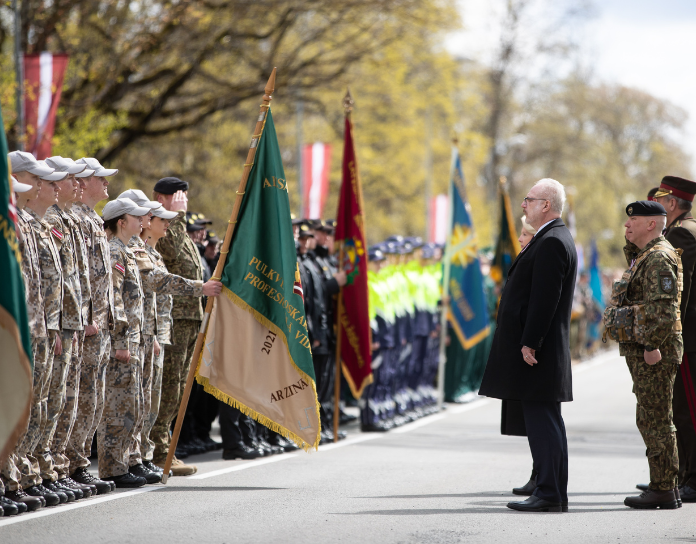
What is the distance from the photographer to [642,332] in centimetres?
733

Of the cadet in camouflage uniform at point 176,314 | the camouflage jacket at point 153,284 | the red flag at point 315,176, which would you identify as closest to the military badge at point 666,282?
the camouflage jacket at point 153,284

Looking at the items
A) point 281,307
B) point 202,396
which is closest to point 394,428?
point 202,396

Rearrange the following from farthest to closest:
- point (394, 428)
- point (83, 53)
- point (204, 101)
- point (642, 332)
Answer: point (204, 101), point (83, 53), point (394, 428), point (642, 332)

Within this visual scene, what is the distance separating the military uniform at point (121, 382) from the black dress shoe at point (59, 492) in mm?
748

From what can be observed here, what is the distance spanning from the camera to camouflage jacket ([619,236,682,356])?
24.0 feet

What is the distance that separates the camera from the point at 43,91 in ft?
49.3

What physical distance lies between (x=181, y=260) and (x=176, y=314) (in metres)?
0.50

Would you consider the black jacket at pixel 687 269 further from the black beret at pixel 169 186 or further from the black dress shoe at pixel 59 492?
the black dress shoe at pixel 59 492

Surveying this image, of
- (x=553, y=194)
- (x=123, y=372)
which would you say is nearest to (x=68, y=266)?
(x=123, y=372)

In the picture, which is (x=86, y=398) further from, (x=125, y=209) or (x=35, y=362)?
(x=125, y=209)

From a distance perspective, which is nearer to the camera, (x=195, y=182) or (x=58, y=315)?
(x=58, y=315)

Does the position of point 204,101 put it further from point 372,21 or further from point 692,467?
Result: point 692,467

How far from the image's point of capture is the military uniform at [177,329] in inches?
352

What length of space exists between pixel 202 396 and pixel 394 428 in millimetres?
2997
